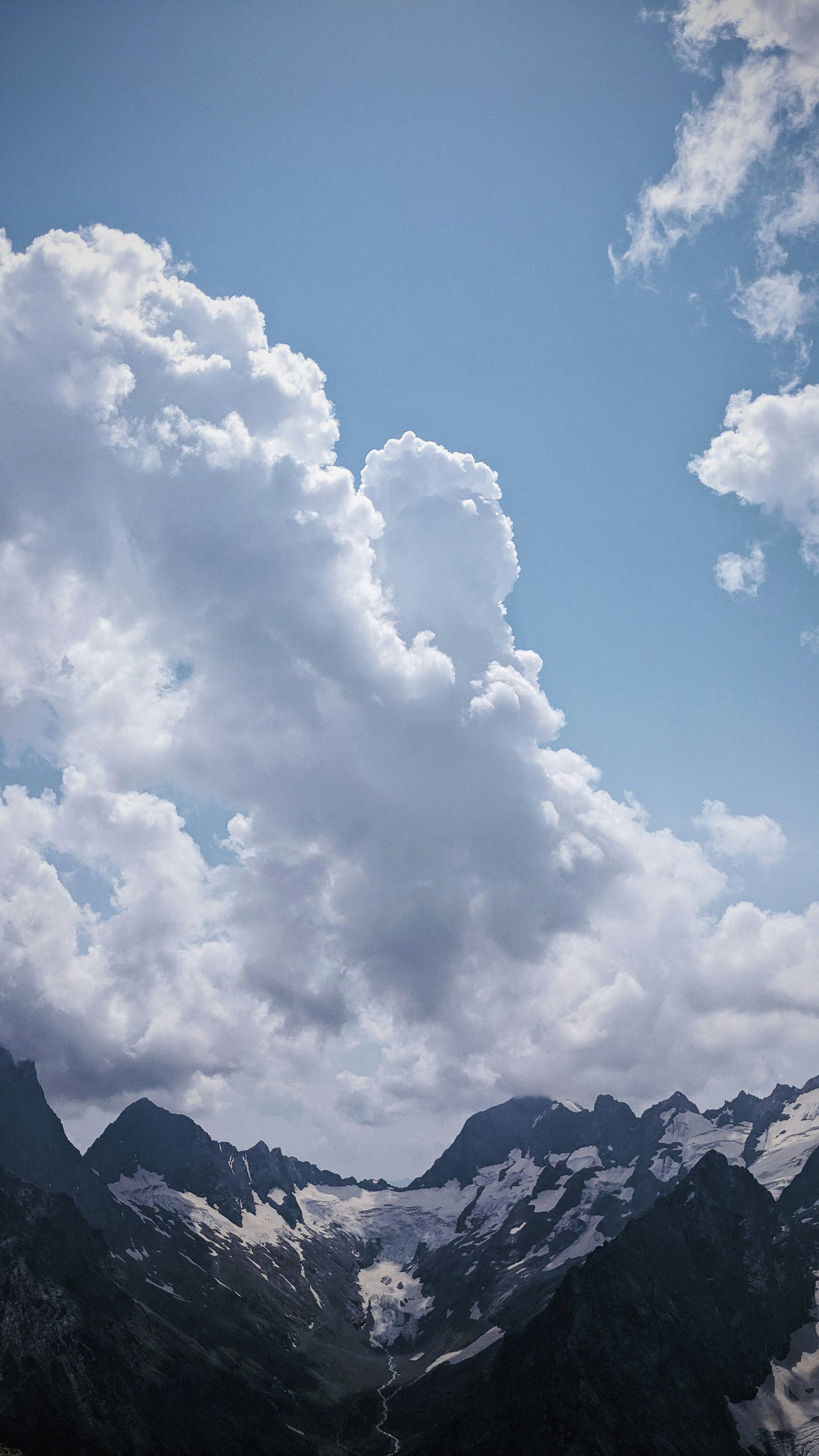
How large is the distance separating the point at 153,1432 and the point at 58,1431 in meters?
26.4

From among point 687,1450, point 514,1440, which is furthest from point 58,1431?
point 687,1450

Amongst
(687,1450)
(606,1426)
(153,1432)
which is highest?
(153,1432)

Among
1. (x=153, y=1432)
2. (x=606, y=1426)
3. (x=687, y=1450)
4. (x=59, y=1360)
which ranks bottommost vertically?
(x=687, y=1450)

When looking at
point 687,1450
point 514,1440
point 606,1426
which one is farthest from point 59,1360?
point 687,1450

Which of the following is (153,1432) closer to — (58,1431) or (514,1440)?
(58,1431)

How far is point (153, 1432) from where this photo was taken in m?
197

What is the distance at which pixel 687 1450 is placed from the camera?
198m

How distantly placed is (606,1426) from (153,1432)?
112998 millimetres

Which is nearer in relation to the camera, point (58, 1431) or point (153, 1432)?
point (58, 1431)

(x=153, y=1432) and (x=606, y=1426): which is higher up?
(x=153, y=1432)

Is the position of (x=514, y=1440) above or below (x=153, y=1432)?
below

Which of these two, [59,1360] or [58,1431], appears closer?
[58,1431]

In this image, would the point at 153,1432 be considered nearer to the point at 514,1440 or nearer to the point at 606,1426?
the point at 514,1440

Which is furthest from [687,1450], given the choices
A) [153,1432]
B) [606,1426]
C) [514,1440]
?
[153,1432]
